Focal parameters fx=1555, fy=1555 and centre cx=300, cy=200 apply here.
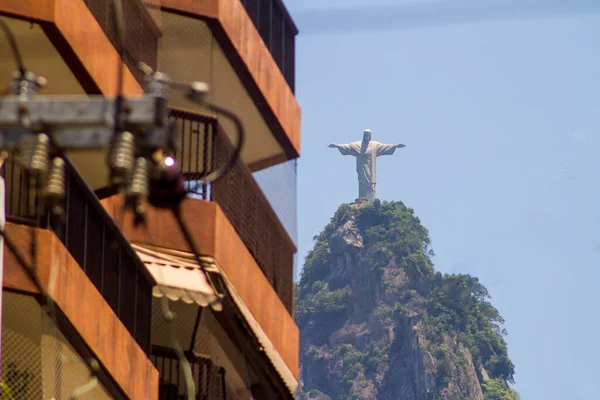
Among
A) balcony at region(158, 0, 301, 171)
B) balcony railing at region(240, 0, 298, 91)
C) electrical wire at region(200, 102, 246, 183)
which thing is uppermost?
balcony railing at region(240, 0, 298, 91)

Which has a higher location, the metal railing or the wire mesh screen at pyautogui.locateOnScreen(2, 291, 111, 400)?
the metal railing

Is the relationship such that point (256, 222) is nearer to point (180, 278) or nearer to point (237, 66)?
point (237, 66)

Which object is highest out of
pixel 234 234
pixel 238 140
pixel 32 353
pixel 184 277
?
pixel 234 234

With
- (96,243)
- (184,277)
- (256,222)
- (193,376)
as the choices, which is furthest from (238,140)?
Result: (256,222)

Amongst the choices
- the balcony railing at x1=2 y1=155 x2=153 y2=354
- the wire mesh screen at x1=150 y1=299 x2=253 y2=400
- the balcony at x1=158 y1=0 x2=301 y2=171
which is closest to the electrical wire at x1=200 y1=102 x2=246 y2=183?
the balcony railing at x1=2 y1=155 x2=153 y2=354

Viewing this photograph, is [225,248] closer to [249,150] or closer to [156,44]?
[156,44]

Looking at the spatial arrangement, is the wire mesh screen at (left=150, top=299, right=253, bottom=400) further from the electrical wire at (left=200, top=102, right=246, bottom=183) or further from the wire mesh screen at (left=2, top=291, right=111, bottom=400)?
the electrical wire at (left=200, top=102, right=246, bottom=183)
